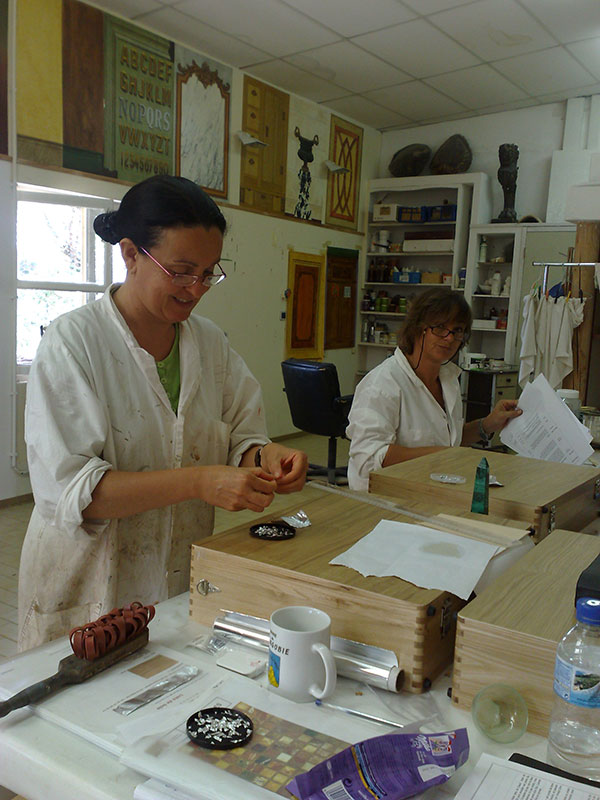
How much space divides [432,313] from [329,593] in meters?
1.55

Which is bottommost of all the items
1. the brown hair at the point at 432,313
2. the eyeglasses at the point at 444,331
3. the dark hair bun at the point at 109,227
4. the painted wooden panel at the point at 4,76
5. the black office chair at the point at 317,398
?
the black office chair at the point at 317,398

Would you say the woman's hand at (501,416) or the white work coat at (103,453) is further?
the woman's hand at (501,416)

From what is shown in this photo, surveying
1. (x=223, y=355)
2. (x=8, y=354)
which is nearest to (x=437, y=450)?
(x=223, y=355)

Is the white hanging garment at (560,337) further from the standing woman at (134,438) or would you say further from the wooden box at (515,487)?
the standing woman at (134,438)

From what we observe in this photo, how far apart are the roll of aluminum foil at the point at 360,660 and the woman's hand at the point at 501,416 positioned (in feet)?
5.21

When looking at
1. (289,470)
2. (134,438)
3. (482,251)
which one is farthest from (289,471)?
(482,251)

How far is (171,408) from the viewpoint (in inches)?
57.3

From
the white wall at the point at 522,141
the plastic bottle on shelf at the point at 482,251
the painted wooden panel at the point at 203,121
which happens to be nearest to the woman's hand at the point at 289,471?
the painted wooden panel at the point at 203,121

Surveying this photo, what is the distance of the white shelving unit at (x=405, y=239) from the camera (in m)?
6.93

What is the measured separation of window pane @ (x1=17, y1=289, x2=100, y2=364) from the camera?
4492 mm

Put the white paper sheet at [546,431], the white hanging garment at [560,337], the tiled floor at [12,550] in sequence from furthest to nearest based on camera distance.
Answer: the white hanging garment at [560,337], the tiled floor at [12,550], the white paper sheet at [546,431]

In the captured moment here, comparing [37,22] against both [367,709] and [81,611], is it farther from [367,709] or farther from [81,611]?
[367,709]

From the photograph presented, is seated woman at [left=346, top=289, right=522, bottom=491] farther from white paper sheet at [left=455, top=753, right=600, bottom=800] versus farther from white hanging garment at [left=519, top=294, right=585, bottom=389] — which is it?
white hanging garment at [left=519, top=294, right=585, bottom=389]

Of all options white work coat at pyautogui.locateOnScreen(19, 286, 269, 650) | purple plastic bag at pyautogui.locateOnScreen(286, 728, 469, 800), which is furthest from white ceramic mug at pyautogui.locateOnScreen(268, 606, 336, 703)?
white work coat at pyautogui.locateOnScreen(19, 286, 269, 650)
